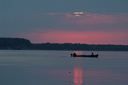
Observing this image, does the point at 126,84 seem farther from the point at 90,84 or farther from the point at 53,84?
the point at 53,84

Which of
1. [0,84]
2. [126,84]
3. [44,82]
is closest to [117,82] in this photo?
[126,84]

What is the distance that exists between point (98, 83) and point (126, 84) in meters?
3.46

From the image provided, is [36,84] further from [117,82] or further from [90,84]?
[117,82]

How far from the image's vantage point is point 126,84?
1313 inches

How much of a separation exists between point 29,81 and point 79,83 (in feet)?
21.7

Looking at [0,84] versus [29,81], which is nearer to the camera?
[0,84]

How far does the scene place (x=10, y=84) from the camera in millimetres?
33062

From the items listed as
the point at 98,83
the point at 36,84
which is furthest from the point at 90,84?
the point at 36,84

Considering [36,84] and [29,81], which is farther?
[29,81]

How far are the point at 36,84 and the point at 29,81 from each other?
105 inches

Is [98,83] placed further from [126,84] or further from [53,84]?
[53,84]

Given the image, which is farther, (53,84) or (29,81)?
(29,81)

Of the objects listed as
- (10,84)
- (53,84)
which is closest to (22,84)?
(10,84)

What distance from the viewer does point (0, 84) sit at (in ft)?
108
